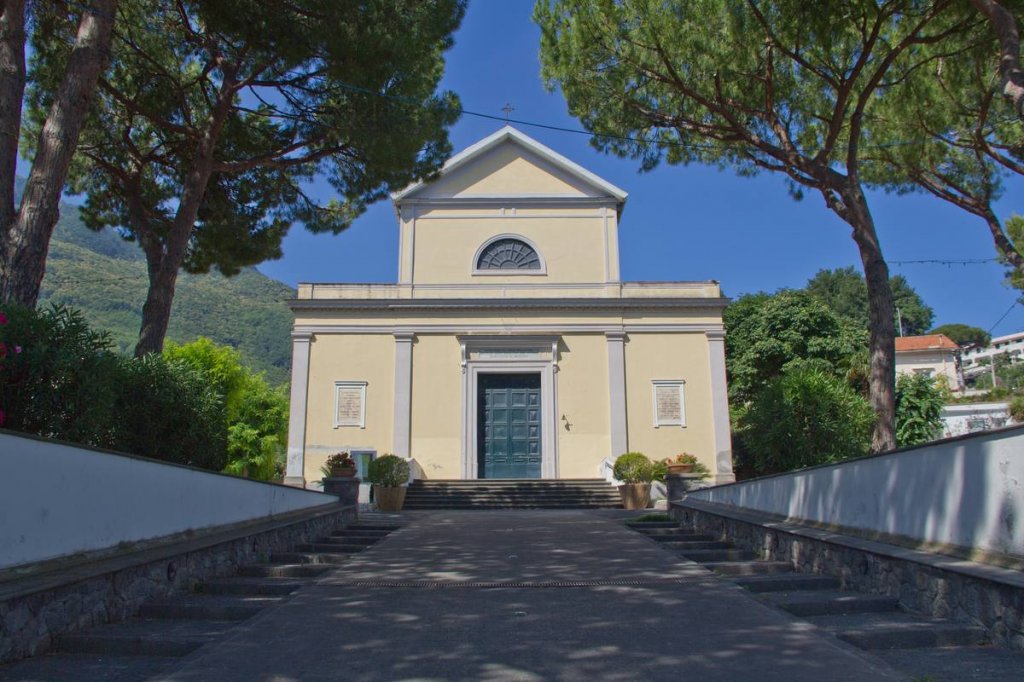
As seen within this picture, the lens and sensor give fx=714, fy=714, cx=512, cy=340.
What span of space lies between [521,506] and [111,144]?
10.2m

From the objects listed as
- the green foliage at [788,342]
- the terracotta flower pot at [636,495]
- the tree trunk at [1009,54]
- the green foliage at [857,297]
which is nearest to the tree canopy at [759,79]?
the tree trunk at [1009,54]

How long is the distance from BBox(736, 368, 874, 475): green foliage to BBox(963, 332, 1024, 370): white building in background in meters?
46.6

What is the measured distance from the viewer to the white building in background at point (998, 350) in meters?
60.4

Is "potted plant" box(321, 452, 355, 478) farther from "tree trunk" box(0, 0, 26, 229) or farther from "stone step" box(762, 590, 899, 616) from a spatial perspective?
"stone step" box(762, 590, 899, 616)

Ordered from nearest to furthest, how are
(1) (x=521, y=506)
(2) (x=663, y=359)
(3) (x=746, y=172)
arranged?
(3) (x=746, y=172), (1) (x=521, y=506), (2) (x=663, y=359)

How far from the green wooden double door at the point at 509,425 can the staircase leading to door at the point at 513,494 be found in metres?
0.87

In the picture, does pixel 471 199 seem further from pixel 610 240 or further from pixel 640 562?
pixel 640 562

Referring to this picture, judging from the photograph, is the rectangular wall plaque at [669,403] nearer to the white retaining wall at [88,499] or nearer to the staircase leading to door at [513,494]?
the staircase leading to door at [513,494]

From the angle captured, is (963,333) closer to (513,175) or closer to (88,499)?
(513,175)

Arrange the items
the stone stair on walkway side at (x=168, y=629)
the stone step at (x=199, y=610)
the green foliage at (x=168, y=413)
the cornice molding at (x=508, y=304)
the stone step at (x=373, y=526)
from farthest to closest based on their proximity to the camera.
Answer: the cornice molding at (x=508, y=304)
the stone step at (x=373, y=526)
the green foliage at (x=168, y=413)
the stone step at (x=199, y=610)
the stone stair on walkway side at (x=168, y=629)

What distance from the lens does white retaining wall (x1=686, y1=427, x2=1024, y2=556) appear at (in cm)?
422

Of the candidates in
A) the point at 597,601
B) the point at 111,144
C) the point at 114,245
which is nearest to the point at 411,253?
the point at 111,144

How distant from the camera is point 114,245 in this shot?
10244 centimetres

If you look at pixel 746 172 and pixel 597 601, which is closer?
pixel 597 601
